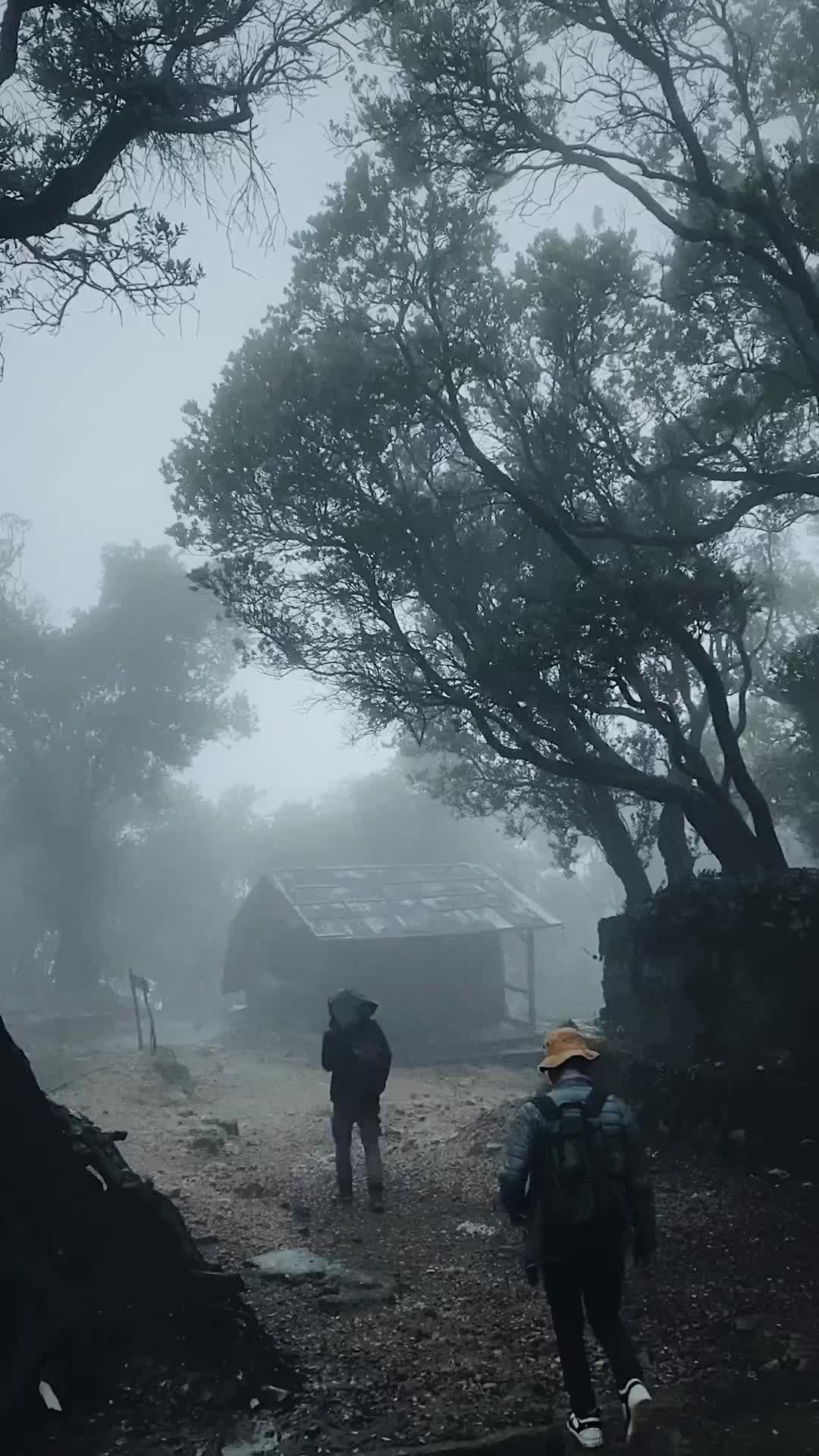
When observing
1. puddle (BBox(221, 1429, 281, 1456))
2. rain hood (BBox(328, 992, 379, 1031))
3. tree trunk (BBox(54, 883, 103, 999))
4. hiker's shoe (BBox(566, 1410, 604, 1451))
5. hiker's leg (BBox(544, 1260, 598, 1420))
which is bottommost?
puddle (BBox(221, 1429, 281, 1456))

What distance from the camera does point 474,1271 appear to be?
293 inches

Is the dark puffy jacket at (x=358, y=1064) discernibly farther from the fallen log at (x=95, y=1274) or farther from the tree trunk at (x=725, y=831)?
the tree trunk at (x=725, y=831)

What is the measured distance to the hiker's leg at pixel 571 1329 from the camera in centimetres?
439

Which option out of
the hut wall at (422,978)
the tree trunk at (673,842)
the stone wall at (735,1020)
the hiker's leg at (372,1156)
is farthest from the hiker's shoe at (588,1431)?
the hut wall at (422,978)

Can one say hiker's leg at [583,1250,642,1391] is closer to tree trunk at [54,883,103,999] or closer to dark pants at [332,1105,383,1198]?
dark pants at [332,1105,383,1198]

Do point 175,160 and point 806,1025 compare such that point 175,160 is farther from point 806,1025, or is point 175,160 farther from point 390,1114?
point 390,1114

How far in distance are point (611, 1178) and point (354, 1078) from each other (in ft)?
19.3

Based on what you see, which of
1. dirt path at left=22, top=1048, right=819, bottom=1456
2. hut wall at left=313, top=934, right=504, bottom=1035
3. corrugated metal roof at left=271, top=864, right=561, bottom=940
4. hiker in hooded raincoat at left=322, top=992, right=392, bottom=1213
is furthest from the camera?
corrugated metal roof at left=271, top=864, right=561, bottom=940

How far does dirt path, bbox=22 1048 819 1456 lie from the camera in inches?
196

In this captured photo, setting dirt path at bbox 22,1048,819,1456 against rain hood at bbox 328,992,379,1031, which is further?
rain hood at bbox 328,992,379,1031

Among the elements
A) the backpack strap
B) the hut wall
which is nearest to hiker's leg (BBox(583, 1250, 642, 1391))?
the backpack strap

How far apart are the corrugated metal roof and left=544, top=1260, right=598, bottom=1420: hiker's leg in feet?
86.5

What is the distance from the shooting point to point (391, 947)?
30.9 meters

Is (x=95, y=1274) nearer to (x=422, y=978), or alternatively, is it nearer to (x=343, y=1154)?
(x=343, y=1154)
